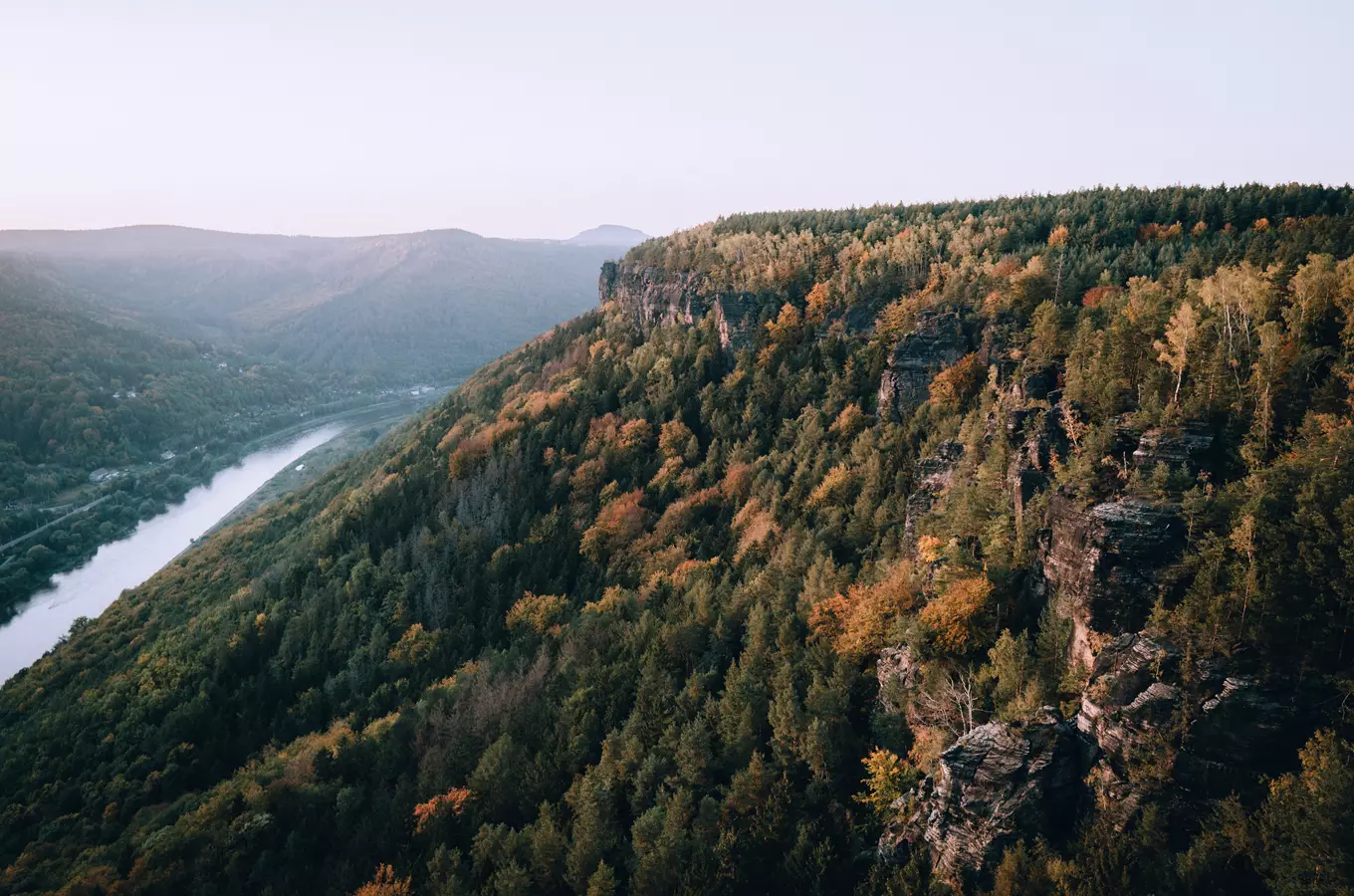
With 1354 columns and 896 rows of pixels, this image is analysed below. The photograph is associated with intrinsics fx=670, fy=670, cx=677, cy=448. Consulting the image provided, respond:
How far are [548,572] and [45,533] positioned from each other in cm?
13993

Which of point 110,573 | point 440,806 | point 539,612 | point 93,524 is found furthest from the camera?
point 93,524

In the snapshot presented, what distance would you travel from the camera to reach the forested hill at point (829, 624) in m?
26.2

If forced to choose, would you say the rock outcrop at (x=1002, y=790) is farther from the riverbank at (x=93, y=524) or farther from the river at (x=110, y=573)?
the riverbank at (x=93, y=524)

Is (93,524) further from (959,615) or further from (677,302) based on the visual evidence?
(959,615)

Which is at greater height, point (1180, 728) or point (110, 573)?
point (1180, 728)

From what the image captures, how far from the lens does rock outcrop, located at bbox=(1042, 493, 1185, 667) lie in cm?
2972

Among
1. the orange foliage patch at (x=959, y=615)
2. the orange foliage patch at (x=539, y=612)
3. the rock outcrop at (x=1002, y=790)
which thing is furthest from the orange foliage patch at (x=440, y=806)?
the orange foliage patch at (x=959, y=615)

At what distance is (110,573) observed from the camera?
138 m

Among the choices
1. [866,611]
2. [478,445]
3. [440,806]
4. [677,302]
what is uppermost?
[677,302]

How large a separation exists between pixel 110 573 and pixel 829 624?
158 m

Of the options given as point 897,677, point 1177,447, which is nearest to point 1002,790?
point 897,677

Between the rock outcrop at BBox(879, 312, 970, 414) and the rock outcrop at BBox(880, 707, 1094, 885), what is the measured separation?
3801cm

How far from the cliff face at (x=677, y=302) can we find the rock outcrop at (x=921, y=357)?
26.3 m

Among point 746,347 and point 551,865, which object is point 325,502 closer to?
point 746,347
